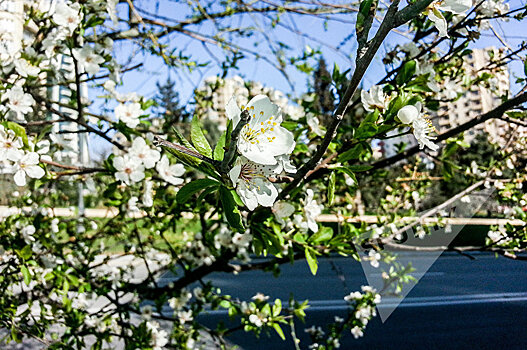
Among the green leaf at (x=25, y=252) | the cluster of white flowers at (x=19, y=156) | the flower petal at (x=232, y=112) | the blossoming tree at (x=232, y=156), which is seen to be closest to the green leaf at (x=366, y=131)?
the blossoming tree at (x=232, y=156)

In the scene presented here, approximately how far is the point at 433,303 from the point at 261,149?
400cm

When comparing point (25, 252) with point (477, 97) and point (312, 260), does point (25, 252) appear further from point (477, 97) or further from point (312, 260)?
point (477, 97)

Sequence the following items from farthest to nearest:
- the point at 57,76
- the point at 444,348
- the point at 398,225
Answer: the point at 444,348 → the point at 398,225 → the point at 57,76

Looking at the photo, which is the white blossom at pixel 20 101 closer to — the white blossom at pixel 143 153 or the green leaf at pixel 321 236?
the white blossom at pixel 143 153

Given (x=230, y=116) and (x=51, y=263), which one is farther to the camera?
(x=51, y=263)

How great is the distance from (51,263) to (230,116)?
61.8 inches

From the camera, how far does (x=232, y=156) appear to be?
52 centimetres

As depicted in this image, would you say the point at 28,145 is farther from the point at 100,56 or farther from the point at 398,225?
the point at 398,225

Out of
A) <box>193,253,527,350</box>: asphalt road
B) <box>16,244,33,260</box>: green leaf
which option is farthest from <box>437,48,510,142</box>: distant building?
<box>16,244,33,260</box>: green leaf

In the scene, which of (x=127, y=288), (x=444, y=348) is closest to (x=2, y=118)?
(x=127, y=288)

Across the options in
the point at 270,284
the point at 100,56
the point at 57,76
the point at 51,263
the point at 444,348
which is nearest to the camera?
the point at 100,56

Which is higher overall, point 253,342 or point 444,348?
point 253,342

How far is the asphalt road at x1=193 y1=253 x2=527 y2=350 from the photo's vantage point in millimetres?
1287

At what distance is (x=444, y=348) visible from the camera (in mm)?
3680
